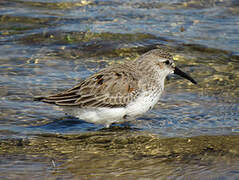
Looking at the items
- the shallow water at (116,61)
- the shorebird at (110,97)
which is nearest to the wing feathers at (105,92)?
the shorebird at (110,97)

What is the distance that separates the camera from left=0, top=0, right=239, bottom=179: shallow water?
6.39 metres

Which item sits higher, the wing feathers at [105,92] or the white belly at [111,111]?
the wing feathers at [105,92]

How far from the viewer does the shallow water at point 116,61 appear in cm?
639

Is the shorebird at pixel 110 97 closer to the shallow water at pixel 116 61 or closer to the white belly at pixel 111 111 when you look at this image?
the white belly at pixel 111 111

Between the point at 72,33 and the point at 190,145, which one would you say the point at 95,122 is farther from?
the point at 72,33

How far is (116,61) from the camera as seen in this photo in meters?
10.8

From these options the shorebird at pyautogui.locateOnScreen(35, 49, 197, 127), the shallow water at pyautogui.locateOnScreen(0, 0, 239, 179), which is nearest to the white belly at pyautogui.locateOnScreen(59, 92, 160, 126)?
the shorebird at pyautogui.locateOnScreen(35, 49, 197, 127)

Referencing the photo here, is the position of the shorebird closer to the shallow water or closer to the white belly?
the white belly

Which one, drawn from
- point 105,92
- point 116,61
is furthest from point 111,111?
point 116,61

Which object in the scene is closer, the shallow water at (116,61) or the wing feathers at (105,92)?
the shallow water at (116,61)

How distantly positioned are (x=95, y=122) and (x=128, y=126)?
704 mm

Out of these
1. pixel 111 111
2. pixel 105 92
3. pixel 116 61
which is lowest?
pixel 111 111

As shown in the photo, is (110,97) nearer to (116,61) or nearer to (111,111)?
(111,111)

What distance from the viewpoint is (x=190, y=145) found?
272 inches
